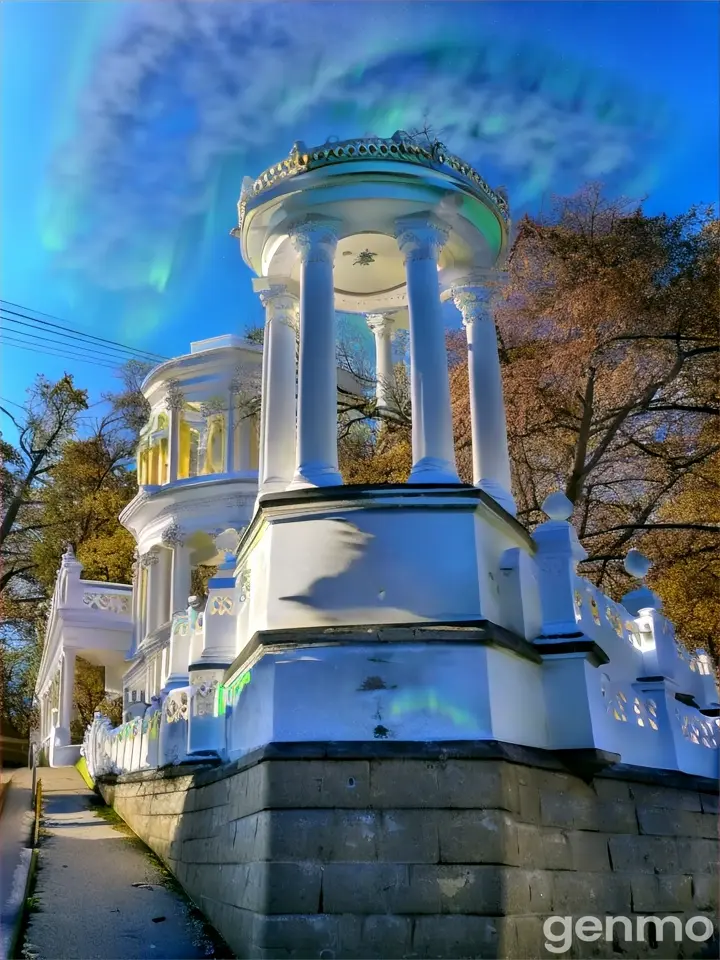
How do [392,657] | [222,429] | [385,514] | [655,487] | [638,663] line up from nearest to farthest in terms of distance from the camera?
[392,657] → [385,514] → [638,663] → [655,487] → [222,429]

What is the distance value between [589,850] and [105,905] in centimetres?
398

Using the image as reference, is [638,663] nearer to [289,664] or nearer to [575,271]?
[289,664]

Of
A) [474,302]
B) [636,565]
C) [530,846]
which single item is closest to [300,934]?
[530,846]

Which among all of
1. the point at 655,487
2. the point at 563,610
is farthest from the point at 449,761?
the point at 655,487

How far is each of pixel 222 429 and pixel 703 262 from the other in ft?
46.2

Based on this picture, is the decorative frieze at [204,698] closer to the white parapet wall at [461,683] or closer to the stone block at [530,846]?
the white parapet wall at [461,683]

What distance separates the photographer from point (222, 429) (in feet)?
80.8

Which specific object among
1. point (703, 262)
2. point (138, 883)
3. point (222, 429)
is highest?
point (222, 429)

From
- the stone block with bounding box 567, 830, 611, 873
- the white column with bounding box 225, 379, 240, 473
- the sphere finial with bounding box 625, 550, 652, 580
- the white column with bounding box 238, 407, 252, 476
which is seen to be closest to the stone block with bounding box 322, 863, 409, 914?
the stone block with bounding box 567, 830, 611, 873

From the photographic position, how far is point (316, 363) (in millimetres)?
8289

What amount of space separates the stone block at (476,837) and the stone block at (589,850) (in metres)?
0.81

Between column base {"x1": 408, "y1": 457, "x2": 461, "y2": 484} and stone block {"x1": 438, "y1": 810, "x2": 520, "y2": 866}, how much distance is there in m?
2.87

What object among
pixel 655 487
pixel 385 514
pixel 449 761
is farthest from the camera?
pixel 655 487

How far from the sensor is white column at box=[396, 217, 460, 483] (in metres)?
8.05
